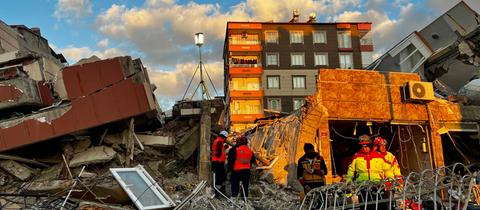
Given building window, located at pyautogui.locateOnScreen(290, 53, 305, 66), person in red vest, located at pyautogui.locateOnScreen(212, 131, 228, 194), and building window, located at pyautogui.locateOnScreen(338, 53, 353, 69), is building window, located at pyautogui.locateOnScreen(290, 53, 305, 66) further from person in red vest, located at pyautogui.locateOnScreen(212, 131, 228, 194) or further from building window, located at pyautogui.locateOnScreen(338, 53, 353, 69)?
person in red vest, located at pyautogui.locateOnScreen(212, 131, 228, 194)

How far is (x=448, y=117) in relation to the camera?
15.9 metres

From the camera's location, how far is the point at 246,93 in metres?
47.4

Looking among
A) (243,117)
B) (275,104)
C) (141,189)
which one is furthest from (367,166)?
(275,104)

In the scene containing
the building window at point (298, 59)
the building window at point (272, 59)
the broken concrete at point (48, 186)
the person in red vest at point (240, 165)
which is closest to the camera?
the broken concrete at point (48, 186)

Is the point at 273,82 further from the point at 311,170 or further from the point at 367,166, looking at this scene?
the point at 367,166

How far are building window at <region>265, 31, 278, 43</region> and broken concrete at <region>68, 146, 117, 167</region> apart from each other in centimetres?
4026

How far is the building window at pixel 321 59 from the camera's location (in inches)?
1957

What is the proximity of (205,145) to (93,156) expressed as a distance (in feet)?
8.54

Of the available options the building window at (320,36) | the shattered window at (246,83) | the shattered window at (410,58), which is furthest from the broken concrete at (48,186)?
the building window at (320,36)

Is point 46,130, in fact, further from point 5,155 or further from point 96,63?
point 96,63

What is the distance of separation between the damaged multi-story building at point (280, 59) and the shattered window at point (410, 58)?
2629 cm

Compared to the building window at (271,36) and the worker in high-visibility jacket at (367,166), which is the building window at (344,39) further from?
the worker in high-visibility jacket at (367,166)

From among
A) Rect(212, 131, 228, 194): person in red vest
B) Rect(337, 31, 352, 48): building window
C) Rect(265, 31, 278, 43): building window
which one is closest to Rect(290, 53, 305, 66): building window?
Rect(265, 31, 278, 43): building window

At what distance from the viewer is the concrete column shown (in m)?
10.6
